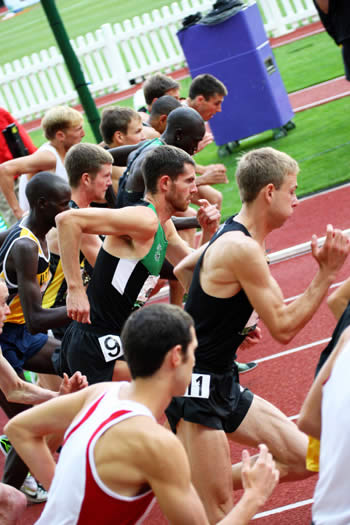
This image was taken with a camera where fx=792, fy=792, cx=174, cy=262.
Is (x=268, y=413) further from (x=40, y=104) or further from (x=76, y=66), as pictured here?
(x=40, y=104)

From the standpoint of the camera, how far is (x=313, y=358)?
19.8 ft

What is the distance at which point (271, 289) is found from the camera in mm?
3824

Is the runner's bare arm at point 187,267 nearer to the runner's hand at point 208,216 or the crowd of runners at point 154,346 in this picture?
the crowd of runners at point 154,346

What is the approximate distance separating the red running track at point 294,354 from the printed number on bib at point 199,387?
Answer: 0.91 meters

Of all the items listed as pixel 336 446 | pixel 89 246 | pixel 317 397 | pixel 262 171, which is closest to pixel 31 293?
pixel 89 246

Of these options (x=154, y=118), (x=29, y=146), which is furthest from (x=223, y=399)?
(x=29, y=146)

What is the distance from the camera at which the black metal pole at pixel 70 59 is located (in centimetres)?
918

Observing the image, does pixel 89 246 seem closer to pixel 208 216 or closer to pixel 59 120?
pixel 208 216

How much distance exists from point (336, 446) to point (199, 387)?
1.55m

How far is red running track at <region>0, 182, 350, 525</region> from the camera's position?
14.7 ft

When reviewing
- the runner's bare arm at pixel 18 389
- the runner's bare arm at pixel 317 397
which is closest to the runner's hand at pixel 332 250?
the runner's bare arm at pixel 317 397

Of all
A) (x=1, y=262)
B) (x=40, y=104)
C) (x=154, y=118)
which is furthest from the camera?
(x=40, y=104)

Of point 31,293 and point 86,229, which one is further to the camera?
point 31,293

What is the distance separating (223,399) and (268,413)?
10.8 inches
